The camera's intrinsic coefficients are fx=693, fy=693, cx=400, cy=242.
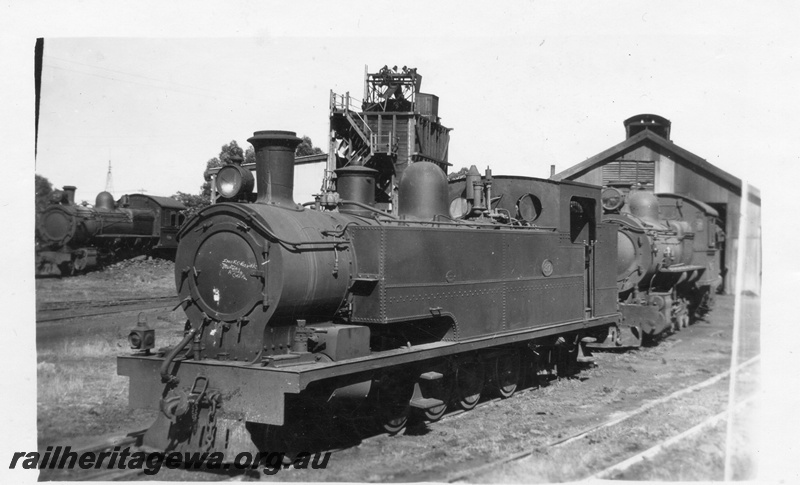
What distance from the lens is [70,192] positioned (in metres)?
23.2

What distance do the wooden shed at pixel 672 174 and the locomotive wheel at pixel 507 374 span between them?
52.1ft

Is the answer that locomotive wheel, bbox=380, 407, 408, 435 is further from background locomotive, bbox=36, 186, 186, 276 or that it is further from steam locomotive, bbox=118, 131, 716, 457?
background locomotive, bbox=36, 186, 186, 276

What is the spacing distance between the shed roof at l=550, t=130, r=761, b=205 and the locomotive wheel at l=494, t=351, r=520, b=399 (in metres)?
15.9

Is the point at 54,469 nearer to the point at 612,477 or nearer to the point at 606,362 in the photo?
the point at 612,477

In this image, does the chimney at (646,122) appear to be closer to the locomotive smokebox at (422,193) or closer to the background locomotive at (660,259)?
the background locomotive at (660,259)

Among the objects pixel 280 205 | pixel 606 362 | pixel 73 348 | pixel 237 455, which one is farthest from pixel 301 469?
pixel 606 362

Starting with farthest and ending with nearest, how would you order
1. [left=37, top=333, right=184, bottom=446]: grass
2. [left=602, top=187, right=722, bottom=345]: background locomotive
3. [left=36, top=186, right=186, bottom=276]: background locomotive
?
[left=36, top=186, right=186, bottom=276]: background locomotive
[left=602, top=187, right=722, bottom=345]: background locomotive
[left=37, top=333, right=184, bottom=446]: grass

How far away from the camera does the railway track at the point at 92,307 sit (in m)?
15.2

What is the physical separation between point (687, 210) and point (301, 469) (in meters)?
17.4

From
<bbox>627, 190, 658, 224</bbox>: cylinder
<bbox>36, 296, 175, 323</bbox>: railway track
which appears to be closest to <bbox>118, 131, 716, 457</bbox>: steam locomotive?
<bbox>627, 190, 658, 224</bbox>: cylinder

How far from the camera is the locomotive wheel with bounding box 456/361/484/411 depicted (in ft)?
29.0

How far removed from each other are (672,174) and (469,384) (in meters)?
19.5

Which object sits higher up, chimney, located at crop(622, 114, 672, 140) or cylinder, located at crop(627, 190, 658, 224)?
chimney, located at crop(622, 114, 672, 140)

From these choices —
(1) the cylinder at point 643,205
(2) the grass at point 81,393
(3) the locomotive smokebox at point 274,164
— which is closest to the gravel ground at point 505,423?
(2) the grass at point 81,393
